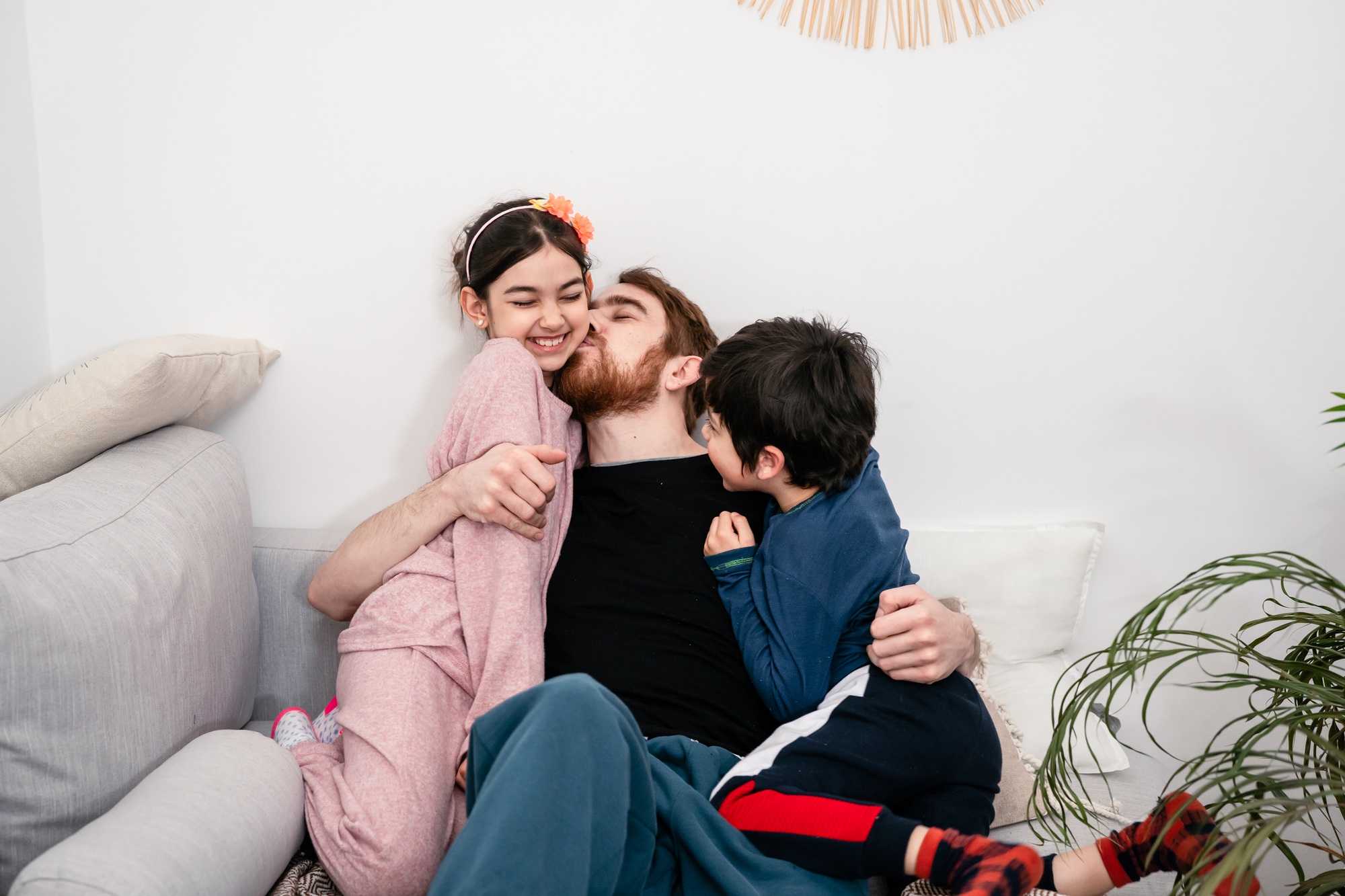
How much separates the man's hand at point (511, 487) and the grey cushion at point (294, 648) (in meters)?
0.50

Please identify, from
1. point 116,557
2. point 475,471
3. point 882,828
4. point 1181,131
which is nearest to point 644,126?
point 475,471

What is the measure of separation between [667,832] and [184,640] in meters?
0.83

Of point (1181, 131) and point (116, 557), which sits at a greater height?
point (1181, 131)

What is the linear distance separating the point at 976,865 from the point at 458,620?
90cm

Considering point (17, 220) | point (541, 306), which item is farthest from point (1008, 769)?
point (17, 220)

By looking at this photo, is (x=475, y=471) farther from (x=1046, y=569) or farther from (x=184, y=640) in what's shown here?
(x=1046, y=569)

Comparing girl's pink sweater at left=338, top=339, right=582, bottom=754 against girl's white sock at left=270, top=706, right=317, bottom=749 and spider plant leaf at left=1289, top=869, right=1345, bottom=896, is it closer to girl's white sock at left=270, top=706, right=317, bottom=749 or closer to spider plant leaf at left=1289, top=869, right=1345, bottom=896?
girl's white sock at left=270, top=706, right=317, bottom=749

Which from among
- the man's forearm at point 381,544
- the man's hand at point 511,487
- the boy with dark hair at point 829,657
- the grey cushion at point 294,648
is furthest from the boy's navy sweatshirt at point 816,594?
the grey cushion at point 294,648

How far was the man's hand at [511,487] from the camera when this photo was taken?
1433 millimetres

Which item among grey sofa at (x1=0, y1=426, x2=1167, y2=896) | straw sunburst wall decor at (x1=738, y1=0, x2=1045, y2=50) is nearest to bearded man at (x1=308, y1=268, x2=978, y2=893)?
grey sofa at (x1=0, y1=426, x2=1167, y2=896)

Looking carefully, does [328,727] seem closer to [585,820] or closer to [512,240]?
[585,820]

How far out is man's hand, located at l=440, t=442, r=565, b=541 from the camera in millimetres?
1433

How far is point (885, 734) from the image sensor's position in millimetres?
1262

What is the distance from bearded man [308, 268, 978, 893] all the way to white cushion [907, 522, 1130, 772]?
1.00ft
